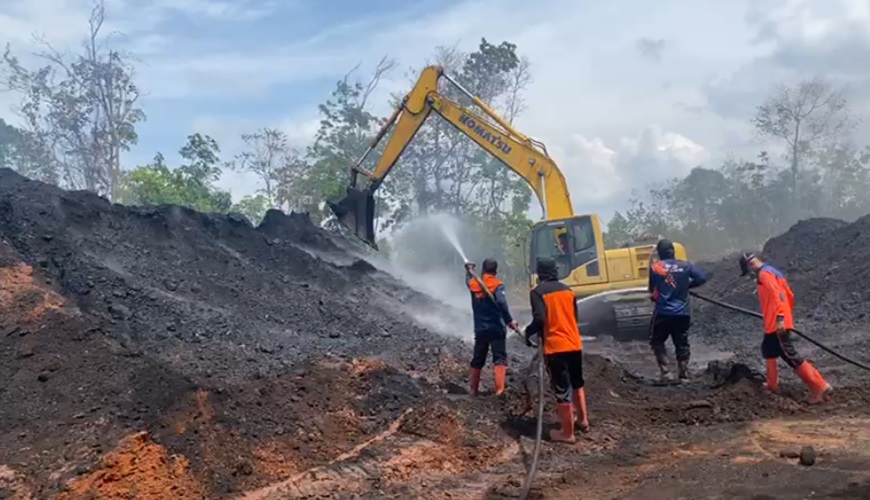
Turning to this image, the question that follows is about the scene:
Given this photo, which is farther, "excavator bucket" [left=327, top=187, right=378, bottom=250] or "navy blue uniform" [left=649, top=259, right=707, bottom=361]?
"excavator bucket" [left=327, top=187, right=378, bottom=250]

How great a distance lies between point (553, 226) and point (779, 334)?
663cm

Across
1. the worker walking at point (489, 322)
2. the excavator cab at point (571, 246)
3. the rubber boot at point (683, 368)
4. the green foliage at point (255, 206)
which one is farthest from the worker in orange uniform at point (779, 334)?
the green foliage at point (255, 206)

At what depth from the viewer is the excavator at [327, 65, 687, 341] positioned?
45.3 ft

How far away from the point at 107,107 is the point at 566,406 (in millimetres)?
28808

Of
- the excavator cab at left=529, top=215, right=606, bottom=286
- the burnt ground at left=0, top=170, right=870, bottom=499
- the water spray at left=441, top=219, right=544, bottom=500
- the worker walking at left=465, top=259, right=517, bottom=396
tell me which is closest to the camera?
the water spray at left=441, top=219, right=544, bottom=500

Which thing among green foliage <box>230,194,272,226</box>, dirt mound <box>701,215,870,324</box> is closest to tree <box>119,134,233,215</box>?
green foliage <box>230,194,272,226</box>

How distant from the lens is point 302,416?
21.9ft

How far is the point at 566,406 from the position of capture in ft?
21.8

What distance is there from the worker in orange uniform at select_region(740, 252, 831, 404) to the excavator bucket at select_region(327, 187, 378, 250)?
7.91m

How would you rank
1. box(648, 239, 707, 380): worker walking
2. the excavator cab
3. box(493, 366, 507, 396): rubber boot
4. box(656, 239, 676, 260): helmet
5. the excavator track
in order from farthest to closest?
the excavator cab, the excavator track, box(656, 239, 676, 260): helmet, box(648, 239, 707, 380): worker walking, box(493, 366, 507, 396): rubber boot

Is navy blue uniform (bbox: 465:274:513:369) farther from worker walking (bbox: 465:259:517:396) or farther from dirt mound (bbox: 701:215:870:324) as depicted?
dirt mound (bbox: 701:215:870:324)

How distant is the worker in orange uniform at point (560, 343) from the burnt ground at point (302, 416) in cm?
31

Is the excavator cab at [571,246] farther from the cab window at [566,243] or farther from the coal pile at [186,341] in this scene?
the coal pile at [186,341]

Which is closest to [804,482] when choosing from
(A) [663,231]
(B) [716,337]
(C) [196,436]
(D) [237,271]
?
(C) [196,436]
